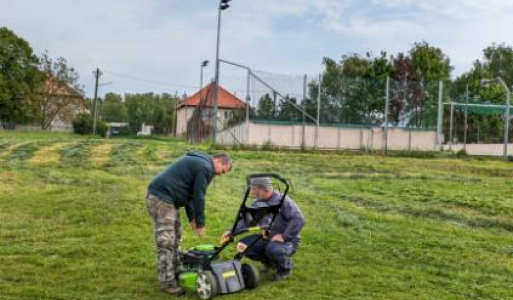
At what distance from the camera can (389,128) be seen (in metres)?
27.8

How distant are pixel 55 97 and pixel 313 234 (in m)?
59.8

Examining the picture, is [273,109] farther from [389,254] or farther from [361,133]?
[389,254]

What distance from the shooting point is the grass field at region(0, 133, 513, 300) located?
22.3 ft

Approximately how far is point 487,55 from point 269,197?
72.9 metres

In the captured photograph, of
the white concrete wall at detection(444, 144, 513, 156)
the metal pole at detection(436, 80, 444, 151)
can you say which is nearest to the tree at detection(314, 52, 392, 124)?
the metal pole at detection(436, 80, 444, 151)

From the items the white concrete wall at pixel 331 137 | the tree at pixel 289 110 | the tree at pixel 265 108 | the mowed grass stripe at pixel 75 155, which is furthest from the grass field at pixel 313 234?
the tree at pixel 289 110

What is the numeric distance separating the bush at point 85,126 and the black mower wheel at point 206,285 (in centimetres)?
5737

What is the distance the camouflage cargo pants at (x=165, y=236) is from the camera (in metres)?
6.45

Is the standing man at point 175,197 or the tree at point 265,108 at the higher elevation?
the tree at point 265,108

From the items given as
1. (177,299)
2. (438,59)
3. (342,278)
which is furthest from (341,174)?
(438,59)

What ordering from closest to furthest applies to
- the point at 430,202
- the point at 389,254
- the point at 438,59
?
the point at 389,254
the point at 430,202
the point at 438,59

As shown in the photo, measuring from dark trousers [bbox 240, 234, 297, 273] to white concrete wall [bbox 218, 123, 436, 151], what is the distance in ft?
61.0

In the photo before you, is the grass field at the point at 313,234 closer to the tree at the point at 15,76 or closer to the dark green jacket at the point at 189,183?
the dark green jacket at the point at 189,183

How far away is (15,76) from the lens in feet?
212
